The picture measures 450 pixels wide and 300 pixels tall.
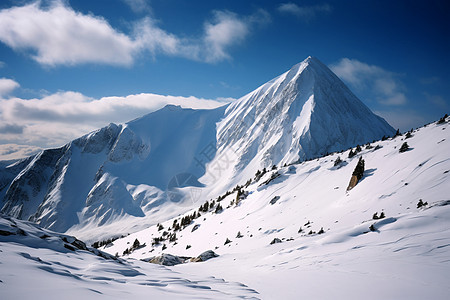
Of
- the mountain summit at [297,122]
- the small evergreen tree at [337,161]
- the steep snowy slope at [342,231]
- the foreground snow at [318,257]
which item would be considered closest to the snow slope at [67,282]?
the foreground snow at [318,257]

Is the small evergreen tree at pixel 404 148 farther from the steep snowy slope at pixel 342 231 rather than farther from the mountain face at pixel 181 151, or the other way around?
the mountain face at pixel 181 151

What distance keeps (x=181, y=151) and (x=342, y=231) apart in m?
109

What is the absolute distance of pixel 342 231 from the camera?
11.7m

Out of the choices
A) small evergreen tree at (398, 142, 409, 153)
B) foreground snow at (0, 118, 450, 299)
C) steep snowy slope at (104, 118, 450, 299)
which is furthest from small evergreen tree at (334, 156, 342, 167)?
small evergreen tree at (398, 142, 409, 153)

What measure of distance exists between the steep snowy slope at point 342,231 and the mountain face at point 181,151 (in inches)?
2138

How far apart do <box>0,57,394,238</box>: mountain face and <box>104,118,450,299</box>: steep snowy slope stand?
5430 centimetres

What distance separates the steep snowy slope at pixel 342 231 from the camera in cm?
674

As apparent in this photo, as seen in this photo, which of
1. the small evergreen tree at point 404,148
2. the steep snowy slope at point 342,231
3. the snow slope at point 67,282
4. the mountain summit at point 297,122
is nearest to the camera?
the snow slope at point 67,282

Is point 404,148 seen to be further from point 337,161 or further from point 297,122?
point 297,122

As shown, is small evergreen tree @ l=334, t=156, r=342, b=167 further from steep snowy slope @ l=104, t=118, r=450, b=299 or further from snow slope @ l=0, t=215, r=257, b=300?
snow slope @ l=0, t=215, r=257, b=300

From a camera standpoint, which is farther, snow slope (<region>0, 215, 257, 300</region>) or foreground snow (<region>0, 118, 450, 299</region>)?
foreground snow (<region>0, 118, 450, 299</region>)

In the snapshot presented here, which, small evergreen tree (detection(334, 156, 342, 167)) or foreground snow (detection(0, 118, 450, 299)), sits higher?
small evergreen tree (detection(334, 156, 342, 167))

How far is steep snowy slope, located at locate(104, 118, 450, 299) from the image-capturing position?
22.1ft

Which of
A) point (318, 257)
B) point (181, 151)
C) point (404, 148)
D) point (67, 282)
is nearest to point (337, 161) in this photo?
point (404, 148)
